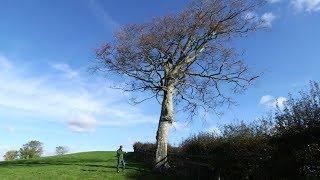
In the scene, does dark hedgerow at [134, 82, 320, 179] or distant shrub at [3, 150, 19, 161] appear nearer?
dark hedgerow at [134, 82, 320, 179]

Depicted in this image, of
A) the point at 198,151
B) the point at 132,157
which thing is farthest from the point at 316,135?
the point at 132,157

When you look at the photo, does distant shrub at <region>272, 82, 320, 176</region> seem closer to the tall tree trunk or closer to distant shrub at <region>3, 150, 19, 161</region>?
the tall tree trunk

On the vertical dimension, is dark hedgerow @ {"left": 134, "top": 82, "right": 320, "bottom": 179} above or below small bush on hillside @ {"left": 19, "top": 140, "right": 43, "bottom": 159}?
below

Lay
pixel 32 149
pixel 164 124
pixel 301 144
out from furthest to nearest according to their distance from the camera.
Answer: pixel 32 149 < pixel 164 124 < pixel 301 144

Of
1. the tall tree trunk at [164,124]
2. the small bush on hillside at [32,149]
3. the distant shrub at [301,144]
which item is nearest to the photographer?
the distant shrub at [301,144]

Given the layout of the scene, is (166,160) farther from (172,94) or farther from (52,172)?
(52,172)

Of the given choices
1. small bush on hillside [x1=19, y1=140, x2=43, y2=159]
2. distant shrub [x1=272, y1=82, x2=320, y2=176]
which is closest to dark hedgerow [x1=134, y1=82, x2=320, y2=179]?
distant shrub [x1=272, y1=82, x2=320, y2=176]

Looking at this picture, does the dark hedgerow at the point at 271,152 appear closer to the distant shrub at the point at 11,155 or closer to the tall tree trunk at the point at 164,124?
the tall tree trunk at the point at 164,124

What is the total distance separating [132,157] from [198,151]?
62.4ft

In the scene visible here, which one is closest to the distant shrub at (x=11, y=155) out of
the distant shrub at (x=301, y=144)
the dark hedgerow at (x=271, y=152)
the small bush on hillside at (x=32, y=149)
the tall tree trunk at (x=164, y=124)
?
the small bush on hillside at (x=32, y=149)

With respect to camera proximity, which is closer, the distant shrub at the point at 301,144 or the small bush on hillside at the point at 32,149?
the distant shrub at the point at 301,144

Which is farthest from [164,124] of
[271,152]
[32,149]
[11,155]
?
[11,155]

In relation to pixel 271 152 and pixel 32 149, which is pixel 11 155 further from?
pixel 271 152

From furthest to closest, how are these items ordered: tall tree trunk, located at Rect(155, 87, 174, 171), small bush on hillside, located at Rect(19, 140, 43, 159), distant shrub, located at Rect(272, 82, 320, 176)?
small bush on hillside, located at Rect(19, 140, 43, 159)
tall tree trunk, located at Rect(155, 87, 174, 171)
distant shrub, located at Rect(272, 82, 320, 176)
